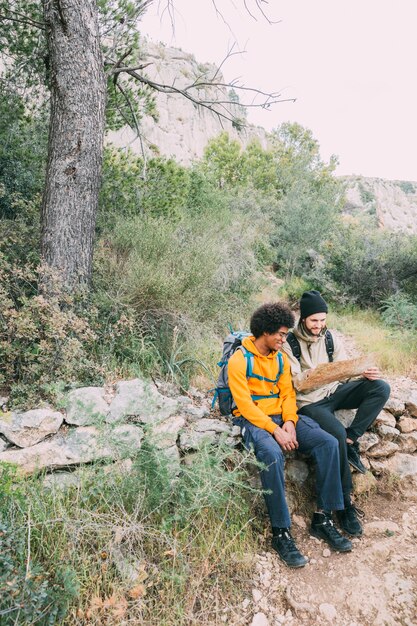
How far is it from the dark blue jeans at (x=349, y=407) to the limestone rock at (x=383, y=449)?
474 millimetres

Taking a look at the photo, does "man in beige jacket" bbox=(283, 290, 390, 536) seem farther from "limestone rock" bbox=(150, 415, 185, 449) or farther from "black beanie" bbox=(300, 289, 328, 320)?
"limestone rock" bbox=(150, 415, 185, 449)

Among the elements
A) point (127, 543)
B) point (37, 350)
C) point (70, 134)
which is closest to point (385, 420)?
point (127, 543)

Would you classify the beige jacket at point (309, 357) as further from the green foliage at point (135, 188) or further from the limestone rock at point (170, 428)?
the green foliage at point (135, 188)

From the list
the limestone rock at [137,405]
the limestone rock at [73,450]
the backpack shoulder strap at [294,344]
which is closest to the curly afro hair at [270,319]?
the backpack shoulder strap at [294,344]

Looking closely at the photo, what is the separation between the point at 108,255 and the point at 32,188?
1544 millimetres

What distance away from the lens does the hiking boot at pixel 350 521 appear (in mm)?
2953

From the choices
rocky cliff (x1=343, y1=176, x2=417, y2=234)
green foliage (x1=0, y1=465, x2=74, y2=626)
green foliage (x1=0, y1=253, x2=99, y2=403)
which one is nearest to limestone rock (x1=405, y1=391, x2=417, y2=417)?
green foliage (x1=0, y1=253, x2=99, y2=403)

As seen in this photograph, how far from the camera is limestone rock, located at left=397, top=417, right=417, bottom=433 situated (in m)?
3.83

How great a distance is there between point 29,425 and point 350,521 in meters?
2.45

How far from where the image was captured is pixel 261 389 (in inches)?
122

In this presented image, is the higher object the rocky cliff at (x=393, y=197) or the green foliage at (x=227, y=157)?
the rocky cliff at (x=393, y=197)

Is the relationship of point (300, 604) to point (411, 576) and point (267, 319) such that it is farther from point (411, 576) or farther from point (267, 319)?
point (267, 319)

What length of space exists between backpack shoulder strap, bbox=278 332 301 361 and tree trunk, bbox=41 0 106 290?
2.14 m

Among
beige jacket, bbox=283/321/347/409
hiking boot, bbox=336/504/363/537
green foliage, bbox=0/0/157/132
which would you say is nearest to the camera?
hiking boot, bbox=336/504/363/537
